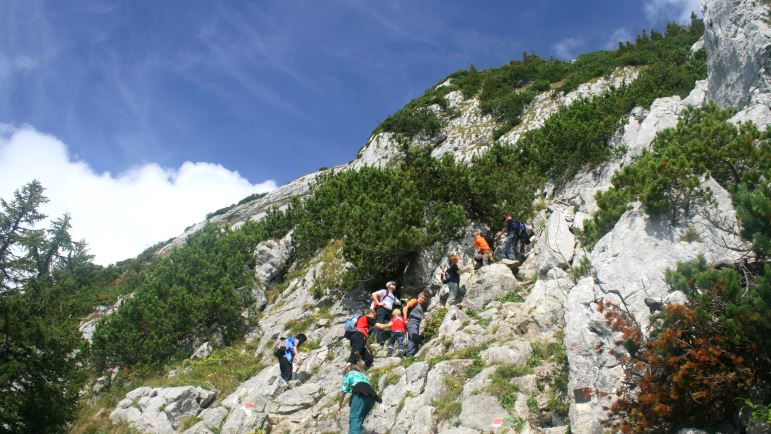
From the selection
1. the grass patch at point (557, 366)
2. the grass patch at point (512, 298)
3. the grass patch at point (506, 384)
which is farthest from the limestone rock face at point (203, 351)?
the grass patch at point (557, 366)

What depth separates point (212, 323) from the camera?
64.3 feet

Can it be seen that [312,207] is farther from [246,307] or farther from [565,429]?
[565,429]

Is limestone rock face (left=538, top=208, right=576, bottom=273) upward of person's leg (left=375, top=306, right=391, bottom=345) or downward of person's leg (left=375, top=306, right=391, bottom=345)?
upward

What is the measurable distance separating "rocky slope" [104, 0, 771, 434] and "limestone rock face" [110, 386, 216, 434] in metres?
0.04

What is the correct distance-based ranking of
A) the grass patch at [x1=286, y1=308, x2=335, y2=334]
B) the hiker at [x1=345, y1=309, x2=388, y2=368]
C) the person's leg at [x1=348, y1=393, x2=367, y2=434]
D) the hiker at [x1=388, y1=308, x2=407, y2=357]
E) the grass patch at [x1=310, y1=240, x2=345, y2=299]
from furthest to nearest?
the grass patch at [x1=310, y1=240, x2=345, y2=299] → the grass patch at [x1=286, y1=308, x2=335, y2=334] → the hiker at [x1=388, y1=308, x2=407, y2=357] → the hiker at [x1=345, y1=309, x2=388, y2=368] → the person's leg at [x1=348, y1=393, x2=367, y2=434]

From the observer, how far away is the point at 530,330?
10.4 metres

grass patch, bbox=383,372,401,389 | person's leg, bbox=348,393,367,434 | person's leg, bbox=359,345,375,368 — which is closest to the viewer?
person's leg, bbox=348,393,367,434

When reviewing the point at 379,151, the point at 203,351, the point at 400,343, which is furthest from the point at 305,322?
the point at 379,151

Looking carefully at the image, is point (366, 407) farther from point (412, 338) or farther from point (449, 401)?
point (412, 338)

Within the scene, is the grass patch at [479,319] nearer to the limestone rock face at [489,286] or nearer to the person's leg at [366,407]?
the limestone rock face at [489,286]

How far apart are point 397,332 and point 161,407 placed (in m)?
6.75

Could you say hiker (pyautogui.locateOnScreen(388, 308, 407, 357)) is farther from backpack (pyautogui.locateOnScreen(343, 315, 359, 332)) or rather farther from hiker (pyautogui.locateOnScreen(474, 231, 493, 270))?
hiker (pyautogui.locateOnScreen(474, 231, 493, 270))

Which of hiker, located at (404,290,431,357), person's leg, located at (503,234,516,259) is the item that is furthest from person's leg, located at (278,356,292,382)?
person's leg, located at (503,234,516,259)

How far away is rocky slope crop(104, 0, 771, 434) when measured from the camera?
296 inches
